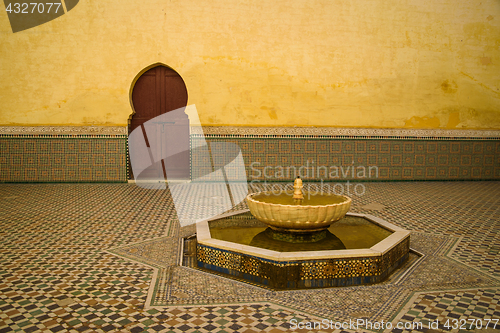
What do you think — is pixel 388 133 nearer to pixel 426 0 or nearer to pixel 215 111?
pixel 426 0

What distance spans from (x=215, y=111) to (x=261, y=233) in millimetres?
2918

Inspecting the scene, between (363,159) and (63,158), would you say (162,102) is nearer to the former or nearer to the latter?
(63,158)

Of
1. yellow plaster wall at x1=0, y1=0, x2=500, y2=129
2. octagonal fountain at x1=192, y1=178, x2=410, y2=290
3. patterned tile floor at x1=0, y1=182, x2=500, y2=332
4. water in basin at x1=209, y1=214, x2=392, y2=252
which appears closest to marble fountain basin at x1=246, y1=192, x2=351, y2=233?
octagonal fountain at x1=192, y1=178, x2=410, y2=290

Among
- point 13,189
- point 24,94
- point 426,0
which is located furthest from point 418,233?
point 24,94

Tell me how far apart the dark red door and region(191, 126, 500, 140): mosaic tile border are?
239 millimetres

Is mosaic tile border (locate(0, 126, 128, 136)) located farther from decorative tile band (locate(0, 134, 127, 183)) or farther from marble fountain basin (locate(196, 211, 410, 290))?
marble fountain basin (locate(196, 211, 410, 290))

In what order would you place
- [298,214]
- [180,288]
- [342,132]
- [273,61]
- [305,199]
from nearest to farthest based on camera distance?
1. [180,288]
2. [298,214]
3. [305,199]
4. [273,61]
5. [342,132]

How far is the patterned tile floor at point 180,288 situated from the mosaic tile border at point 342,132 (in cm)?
210

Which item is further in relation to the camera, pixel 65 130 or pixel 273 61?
pixel 273 61

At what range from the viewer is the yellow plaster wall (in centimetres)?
479

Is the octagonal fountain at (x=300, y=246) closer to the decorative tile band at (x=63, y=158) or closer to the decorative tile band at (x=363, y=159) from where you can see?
the decorative tile band at (x=363, y=159)

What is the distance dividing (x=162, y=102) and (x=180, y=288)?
372 centimetres

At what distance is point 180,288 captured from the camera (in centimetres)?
168

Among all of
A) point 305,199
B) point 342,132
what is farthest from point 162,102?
point 305,199
